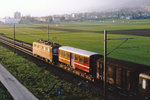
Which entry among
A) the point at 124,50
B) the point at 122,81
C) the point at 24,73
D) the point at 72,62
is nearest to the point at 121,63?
the point at 122,81

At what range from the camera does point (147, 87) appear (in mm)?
14094

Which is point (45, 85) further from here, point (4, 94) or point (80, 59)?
point (80, 59)

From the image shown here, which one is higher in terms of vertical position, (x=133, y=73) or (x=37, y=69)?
(x=133, y=73)

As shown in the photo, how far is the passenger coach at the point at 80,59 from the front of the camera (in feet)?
66.8

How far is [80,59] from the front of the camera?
21.7m

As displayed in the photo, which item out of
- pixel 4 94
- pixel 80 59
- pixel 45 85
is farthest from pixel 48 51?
pixel 4 94

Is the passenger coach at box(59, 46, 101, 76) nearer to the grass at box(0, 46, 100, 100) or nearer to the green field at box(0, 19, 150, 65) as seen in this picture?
the grass at box(0, 46, 100, 100)

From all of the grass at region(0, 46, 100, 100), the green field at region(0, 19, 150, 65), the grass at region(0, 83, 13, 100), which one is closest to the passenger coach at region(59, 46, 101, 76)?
the grass at region(0, 46, 100, 100)

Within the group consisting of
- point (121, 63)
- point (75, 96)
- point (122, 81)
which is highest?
point (121, 63)

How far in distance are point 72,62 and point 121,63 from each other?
775 cm

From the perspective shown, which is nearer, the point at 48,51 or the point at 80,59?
the point at 80,59

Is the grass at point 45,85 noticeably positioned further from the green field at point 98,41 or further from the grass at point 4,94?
the green field at point 98,41

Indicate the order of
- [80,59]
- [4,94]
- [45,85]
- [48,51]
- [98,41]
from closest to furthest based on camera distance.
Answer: [4,94]
[45,85]
[80,59]
[48,51]
[98,41]

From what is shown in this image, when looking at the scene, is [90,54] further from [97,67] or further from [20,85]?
[20,85]
